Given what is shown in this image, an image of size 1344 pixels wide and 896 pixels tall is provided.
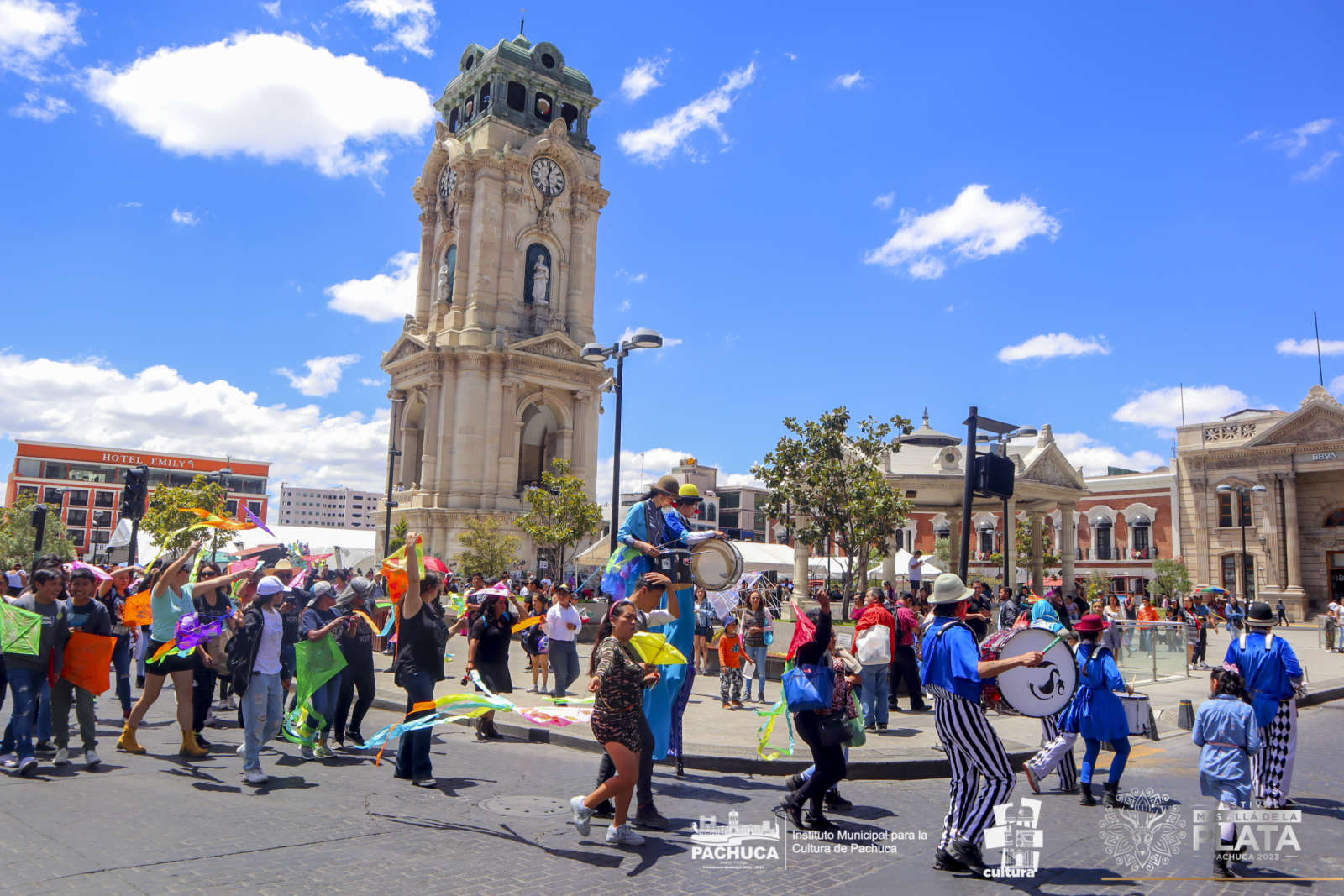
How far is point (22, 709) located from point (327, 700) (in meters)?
2.50

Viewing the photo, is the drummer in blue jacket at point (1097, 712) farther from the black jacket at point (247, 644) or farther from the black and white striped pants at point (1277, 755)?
the black jacket at point (247, 644)

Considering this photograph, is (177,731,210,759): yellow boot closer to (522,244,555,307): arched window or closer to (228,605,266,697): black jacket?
(228,605,266,697): black jacket

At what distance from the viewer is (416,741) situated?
802 centimetres

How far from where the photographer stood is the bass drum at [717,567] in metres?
8.39

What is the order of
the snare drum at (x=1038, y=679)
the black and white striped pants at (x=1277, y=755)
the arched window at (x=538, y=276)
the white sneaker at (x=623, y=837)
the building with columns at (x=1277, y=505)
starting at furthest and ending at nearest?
the arched window at (x=538, y=276), the building with columns at (x=1277, y=505), the black and white striped pants at (x=1277, y=755), the snare drum at (x=1038, y=679), the white sneaker at (x=623, y=837)

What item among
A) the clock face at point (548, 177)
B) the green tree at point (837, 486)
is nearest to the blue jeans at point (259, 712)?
the green tree at point (837, 486)

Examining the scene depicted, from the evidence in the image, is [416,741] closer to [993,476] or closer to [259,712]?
[259,712]

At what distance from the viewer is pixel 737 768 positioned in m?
8.99

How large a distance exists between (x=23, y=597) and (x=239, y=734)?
2.93m

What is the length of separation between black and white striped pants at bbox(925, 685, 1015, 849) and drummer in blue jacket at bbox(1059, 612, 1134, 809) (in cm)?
221

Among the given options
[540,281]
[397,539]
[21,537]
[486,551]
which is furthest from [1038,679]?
[21,537]

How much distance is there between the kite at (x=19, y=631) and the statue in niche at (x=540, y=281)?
135 feet

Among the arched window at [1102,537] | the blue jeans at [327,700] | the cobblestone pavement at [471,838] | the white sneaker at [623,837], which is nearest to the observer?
the cobblestone pavement at [471,838]

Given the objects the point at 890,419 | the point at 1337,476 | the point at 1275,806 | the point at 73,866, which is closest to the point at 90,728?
the point at 73,866
